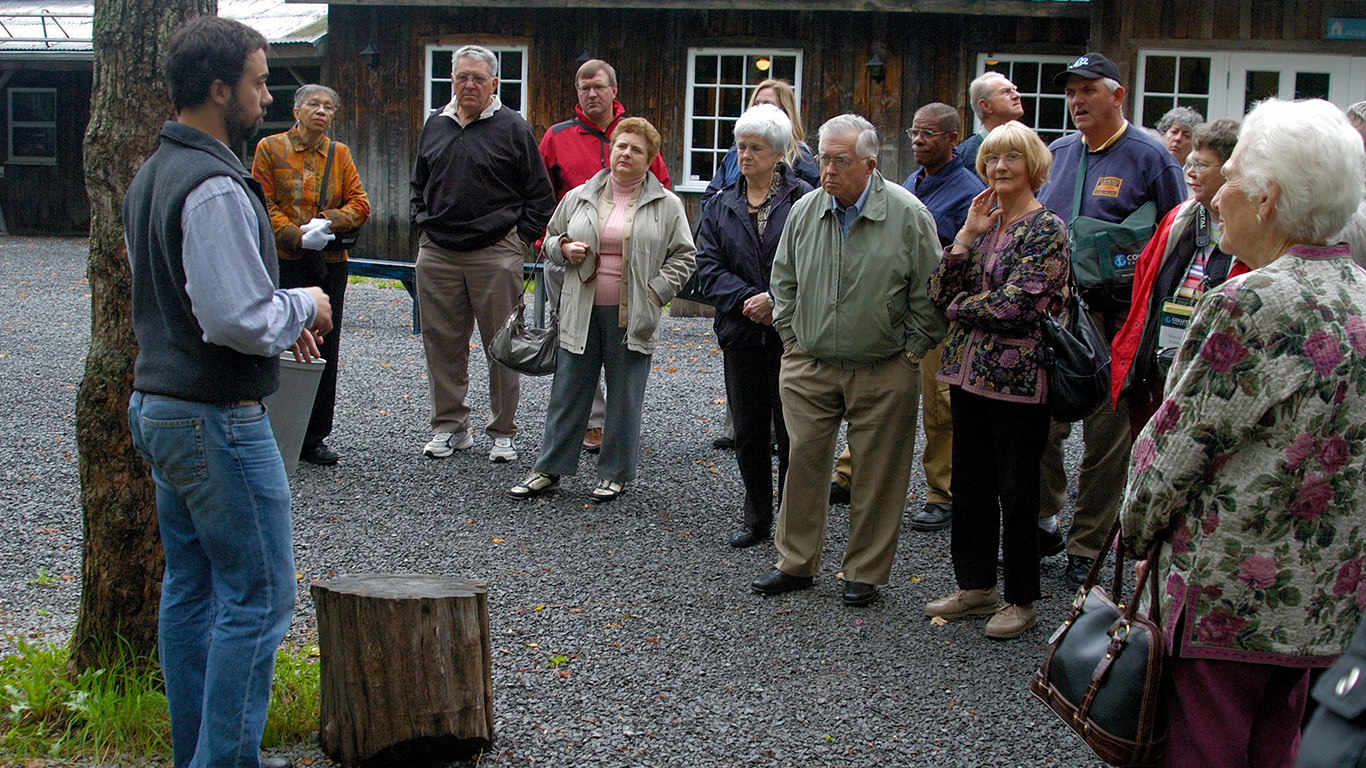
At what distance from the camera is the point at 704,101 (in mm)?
13711

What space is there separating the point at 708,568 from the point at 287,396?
2.44 meters

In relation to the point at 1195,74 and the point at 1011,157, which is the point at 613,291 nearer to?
the point at 1011,157

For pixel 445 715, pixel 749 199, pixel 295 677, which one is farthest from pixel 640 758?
pixel 749 199

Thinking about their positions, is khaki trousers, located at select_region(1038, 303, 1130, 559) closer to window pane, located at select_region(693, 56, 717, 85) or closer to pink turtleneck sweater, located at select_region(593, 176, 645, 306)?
pink turtleneck sweater, located at select_region(593, 176, 645, 306)

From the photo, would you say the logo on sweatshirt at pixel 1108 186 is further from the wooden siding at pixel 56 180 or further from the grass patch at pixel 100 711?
the wooden siding at pixel 56 180

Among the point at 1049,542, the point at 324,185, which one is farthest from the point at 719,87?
the point at 1049,542

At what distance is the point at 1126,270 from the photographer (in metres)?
4.79

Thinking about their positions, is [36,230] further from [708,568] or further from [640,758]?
[640,758]

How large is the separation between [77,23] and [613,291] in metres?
19.2

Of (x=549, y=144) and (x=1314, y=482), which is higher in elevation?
(x=549, y=144)

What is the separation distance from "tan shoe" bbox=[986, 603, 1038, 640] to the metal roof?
43.1 feet

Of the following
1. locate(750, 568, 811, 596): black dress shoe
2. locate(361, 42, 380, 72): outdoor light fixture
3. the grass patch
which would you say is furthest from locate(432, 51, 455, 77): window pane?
the grass patch

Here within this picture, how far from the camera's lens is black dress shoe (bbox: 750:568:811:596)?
15.9 ft

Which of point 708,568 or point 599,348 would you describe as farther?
point 599,348
